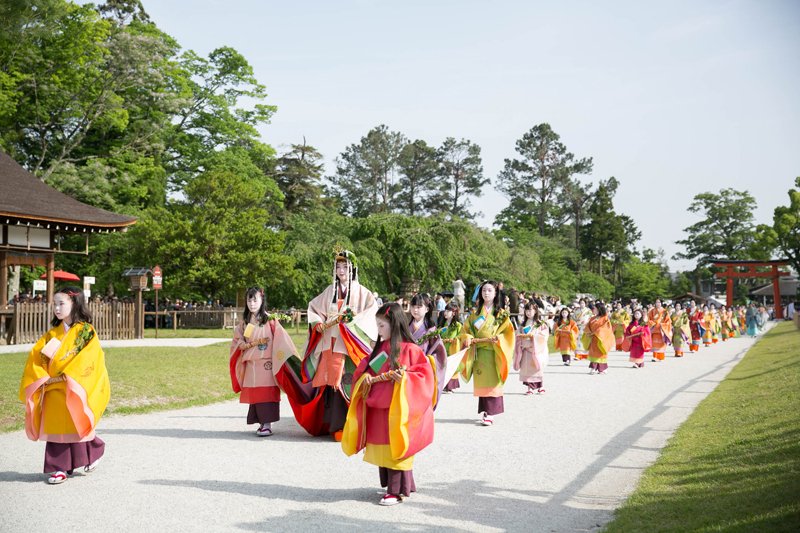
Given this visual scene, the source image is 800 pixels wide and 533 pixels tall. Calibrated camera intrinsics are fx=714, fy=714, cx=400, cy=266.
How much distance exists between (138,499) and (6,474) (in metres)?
1.77

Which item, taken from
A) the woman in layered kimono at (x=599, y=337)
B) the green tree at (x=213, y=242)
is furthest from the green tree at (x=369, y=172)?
the woman in layered kimono at (x=599, y=337)

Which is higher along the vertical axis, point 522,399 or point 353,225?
point 353,225

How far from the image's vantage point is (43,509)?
537cm

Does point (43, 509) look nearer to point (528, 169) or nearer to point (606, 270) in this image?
point (528, 169)

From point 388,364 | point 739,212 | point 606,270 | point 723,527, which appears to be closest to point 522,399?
point 388,364

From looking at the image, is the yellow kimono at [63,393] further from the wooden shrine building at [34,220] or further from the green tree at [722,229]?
the green tree at [722,229]

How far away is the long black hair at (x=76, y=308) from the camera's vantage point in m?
6.57

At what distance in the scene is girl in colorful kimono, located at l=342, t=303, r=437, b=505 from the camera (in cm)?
566

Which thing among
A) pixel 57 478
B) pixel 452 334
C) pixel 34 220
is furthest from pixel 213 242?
pixel 57 478

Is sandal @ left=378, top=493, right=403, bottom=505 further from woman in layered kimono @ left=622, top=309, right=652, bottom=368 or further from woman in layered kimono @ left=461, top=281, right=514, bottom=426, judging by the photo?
woman in layered kimono @ left=622, top=309, right=652, bottom=368

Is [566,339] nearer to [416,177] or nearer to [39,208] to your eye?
[39,208]

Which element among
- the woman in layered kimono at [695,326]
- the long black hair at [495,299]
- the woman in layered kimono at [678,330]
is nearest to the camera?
the long black hair at [495,299]

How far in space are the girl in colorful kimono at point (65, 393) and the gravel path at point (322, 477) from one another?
244 mm

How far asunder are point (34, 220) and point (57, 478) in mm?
17256
